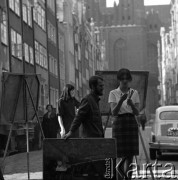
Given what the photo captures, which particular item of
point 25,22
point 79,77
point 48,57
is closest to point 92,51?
point 79,77

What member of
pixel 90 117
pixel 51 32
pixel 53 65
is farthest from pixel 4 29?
pixel 90 117

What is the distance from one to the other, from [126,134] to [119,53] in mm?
126312

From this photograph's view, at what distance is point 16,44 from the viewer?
103ft

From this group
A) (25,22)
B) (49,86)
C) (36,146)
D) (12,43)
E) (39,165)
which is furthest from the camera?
(49,86)

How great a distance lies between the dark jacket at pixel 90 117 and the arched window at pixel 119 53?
126 metres

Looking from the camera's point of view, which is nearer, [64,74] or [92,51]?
[64,74]

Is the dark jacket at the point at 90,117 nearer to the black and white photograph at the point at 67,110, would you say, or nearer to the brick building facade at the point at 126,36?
the black and white photograph at the point at 67,110

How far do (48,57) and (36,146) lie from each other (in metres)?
18.4

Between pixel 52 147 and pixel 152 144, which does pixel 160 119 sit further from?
pixel 52 147

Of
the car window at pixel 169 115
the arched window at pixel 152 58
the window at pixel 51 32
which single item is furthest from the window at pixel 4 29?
the arched window at pixel 152 58

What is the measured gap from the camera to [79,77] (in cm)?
6291

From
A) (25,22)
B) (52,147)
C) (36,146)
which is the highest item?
(25,22)

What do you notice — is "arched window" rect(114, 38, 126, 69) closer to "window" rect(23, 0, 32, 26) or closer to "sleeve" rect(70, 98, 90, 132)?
"window" rect(23, 0, 32, 26)

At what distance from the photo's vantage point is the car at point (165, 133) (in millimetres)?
18502
